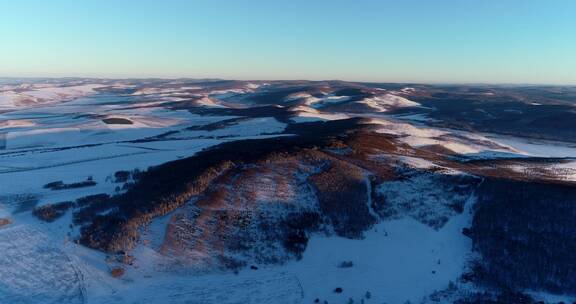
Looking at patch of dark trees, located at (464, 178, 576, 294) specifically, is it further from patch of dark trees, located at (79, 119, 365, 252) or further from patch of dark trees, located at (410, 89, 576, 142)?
patch of dark trees, located at (410, 89, 576, 142)

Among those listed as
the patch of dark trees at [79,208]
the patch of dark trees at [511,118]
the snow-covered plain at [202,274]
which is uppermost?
the patch of dark trees at [511,118]

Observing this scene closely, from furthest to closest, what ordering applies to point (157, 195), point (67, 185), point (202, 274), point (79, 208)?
point (67, 185)
point (157, 195)
point (79, 208)
point (202, 274)

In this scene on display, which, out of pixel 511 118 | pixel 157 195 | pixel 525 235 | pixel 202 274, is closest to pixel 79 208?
pixel 157 195

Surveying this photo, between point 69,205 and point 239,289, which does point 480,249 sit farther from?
point 69,205

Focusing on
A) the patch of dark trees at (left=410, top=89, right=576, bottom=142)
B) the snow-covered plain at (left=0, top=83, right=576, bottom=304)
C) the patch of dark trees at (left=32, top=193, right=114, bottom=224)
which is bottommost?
the snow-covered plain at (left=0, top=83, right=576, bottom=304)

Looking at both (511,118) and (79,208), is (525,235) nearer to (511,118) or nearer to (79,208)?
(79,208)

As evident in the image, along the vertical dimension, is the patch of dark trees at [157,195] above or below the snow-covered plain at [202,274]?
above

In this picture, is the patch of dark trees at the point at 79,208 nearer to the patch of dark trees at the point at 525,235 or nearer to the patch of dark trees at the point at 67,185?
the patch of dark trees at the point at 67,185

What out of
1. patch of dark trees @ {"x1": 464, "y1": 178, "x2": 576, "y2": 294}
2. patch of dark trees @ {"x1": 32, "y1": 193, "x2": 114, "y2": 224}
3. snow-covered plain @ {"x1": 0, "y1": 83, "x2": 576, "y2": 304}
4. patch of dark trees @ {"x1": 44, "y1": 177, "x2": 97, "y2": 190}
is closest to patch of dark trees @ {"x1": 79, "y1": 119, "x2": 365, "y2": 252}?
patch of dark trees @ {"x1": 32, "y1": 193, "x2": 114, "y2": 224}

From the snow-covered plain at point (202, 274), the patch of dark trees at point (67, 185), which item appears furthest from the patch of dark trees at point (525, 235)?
the patch of dark trees at point (67, 185)

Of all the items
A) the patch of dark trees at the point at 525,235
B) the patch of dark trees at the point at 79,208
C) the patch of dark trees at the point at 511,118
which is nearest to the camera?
the patch of dark trees at the point at 525,235

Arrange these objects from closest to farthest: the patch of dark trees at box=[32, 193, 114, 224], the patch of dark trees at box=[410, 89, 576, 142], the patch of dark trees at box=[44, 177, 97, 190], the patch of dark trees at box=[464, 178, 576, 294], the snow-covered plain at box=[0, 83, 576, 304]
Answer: the snow-covered plain at box=[0, 83, 576, 304], the patch of dark trees at box=[464, 178, 576, 294], the patch of dark trees at box=[32, 193, 114, 224], the patch of dark trees at box=[44, 177, 97, 190], the patch of dark trees at box=[410, 89, 576, 142]

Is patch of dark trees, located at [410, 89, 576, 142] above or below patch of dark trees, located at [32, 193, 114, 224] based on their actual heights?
above
